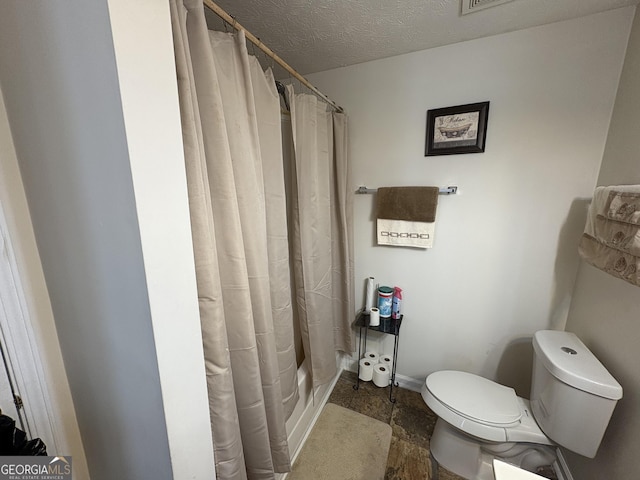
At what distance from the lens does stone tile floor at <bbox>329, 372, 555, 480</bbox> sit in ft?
4.39

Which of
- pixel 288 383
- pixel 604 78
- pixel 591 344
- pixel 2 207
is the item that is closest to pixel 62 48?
pixel 2 207

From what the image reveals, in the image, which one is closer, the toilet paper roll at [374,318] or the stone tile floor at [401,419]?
the stone tile floor at [401,419]

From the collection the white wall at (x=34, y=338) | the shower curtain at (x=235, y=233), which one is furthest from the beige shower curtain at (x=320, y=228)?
the white wall at (x=34, y=338)

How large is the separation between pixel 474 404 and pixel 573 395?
41 cm

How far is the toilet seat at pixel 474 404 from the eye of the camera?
1173 millimetres

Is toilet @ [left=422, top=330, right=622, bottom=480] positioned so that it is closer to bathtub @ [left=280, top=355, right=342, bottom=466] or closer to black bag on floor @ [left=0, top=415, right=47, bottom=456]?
bathtub @ [left=280, top=355, right=342, bottom=466]

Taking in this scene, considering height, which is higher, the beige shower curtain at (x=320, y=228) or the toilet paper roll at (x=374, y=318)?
the beige shower curtain at (x=320, y=228)

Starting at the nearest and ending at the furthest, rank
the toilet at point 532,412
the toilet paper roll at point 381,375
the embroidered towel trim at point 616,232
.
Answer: the embroidered towel trim at point 616,232
the toilet at point 532,412
the toilet paper roll at point 381,375

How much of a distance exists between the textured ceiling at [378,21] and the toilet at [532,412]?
1584 mm

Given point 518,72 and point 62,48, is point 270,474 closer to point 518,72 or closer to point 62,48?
point 62,48

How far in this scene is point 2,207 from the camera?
65 centimetres

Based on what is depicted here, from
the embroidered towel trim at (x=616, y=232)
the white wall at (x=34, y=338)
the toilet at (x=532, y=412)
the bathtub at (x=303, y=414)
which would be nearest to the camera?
the white wall at (x=34, y=338)

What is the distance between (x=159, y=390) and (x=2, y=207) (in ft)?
2.14

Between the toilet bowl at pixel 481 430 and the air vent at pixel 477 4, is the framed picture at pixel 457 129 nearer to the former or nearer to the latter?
the air vent at pixel 477 4
